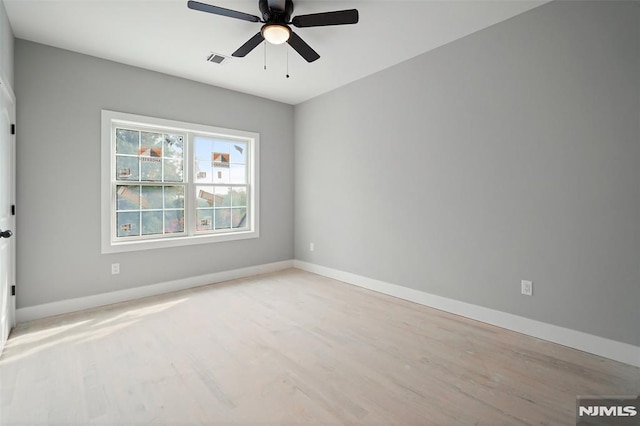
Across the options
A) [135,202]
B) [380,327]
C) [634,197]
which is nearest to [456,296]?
[380,327]

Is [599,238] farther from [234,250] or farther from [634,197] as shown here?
[234,250]

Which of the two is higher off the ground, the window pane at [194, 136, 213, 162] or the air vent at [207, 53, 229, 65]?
the air vent at [207, 53, 229, 65]

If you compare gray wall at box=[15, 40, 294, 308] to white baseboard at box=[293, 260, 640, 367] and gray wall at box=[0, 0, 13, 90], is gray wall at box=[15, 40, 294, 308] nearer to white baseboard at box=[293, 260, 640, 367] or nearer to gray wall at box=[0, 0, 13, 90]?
gray wall at box=[0, 0, 13, 90]

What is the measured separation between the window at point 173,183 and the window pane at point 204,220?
1cm

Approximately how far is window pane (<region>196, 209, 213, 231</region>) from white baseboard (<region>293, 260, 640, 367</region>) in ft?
7.36

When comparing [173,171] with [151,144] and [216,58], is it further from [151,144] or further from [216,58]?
[216,58]

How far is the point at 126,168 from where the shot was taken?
3848mm

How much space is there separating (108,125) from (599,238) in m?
4.84

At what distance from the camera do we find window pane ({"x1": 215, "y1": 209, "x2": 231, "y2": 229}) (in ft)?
15.4

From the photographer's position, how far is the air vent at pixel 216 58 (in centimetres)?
350

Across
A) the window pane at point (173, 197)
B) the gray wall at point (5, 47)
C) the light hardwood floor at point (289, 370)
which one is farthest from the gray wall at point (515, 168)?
the gray wall at point (5, 47)

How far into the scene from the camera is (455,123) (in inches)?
130

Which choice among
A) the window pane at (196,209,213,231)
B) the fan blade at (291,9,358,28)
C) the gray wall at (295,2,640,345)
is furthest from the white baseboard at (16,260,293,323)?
the fan blade at (291,9,358,28)

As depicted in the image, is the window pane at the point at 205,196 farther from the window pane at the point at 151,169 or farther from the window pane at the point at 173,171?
the window pane at the point at 151,169
